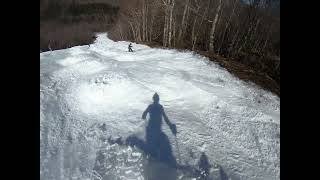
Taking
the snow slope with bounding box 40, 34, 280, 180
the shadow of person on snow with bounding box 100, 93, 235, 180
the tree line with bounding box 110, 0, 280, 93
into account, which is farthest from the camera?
the tree line with bounding box 110, 0, 280, 93

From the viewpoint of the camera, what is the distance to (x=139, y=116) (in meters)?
7.75

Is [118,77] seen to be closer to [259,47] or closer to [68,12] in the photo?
[68,12]

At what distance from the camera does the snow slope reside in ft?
20.5

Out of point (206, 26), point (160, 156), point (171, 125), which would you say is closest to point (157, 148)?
point (160, 156)

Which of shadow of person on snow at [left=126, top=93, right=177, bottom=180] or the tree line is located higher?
the tree line

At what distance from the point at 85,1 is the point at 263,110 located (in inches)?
346

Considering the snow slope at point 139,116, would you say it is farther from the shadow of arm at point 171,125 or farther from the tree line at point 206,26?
the tree line at point 206,26

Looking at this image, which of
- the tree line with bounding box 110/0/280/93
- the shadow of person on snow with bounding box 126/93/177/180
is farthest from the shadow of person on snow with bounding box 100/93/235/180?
the tree line with bounding box 110/0/280/93

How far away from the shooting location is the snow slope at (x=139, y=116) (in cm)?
625

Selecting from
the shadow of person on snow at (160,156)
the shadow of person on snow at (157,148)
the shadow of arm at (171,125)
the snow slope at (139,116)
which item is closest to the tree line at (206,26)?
the snow slope at (139,116)

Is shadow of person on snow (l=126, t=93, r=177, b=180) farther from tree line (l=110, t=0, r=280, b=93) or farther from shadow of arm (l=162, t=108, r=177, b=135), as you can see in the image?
tree line (l=110, t=0, r=280, b=93)

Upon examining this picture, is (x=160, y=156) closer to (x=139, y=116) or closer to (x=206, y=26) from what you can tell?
(x=139, y=116)

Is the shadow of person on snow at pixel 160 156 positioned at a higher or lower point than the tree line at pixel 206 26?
lower

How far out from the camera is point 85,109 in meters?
8.04
